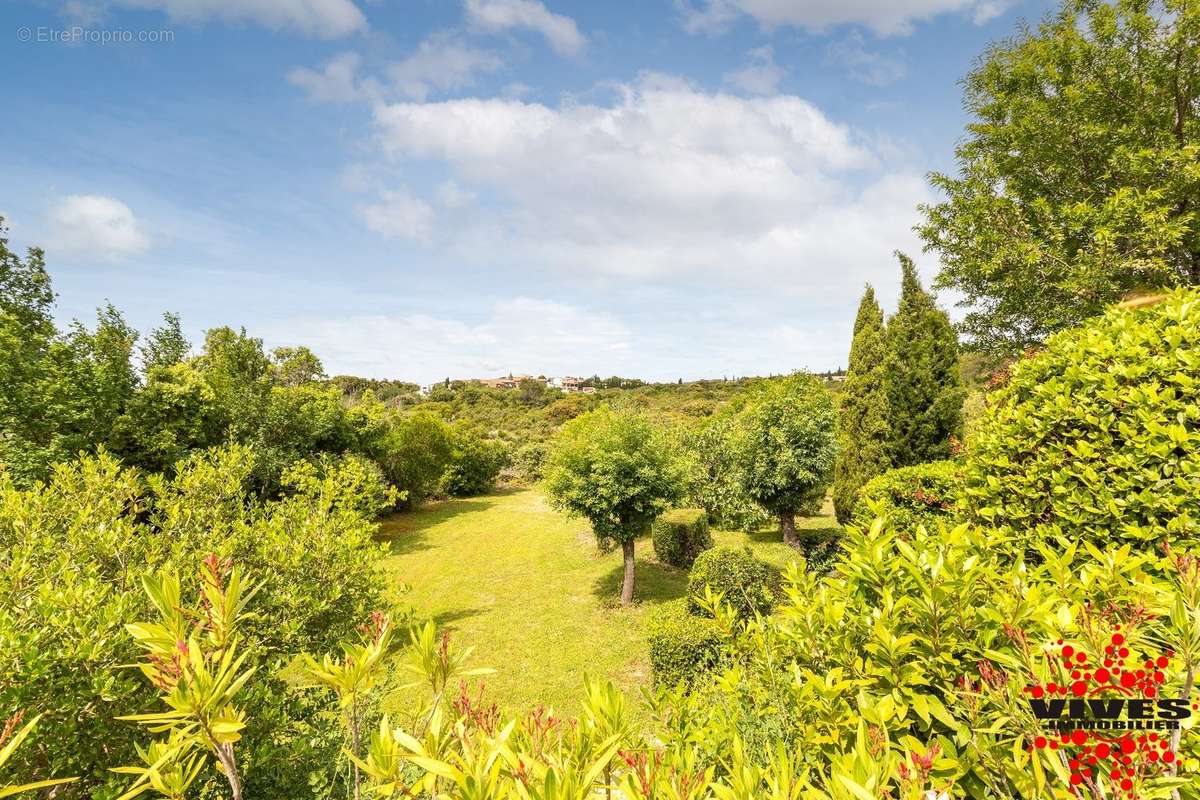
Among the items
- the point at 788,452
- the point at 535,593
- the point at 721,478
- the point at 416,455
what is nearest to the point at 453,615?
the point at 535,593

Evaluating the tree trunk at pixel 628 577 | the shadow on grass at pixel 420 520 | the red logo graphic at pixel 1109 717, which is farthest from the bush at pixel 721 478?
the red logo graphic at pixel 1109 717

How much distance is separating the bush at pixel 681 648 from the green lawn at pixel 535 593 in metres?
0.70

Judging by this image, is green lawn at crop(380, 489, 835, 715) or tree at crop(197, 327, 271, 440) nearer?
green lawn at crop(380, 489, 835, 715)

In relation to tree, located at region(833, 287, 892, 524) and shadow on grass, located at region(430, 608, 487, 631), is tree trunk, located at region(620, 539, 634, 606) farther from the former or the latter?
tree, located at region(833, 287, 892, 524)

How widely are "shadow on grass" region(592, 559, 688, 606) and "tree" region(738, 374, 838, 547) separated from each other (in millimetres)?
3671

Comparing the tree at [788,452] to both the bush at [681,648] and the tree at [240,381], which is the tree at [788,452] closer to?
the bush at [681,648]

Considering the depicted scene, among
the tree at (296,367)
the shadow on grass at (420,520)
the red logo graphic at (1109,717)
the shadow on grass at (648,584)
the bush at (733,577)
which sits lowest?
the shadow on grass at (420,520)

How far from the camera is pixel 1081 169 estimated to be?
27.8 feet

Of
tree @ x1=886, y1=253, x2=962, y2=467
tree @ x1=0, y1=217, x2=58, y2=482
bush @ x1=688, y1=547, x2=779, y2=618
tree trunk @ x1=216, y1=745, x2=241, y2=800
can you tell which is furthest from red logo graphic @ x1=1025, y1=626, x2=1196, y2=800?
tree @ x1=0, y1=217, x2=58, y2=482

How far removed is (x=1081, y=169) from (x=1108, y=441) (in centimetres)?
919

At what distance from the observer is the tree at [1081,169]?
7355 mm

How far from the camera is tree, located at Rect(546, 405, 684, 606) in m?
12.1

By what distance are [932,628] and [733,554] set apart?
9230 millimetres

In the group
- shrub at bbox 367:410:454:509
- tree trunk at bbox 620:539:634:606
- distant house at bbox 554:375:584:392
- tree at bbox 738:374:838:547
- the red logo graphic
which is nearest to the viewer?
the red logo graphic
